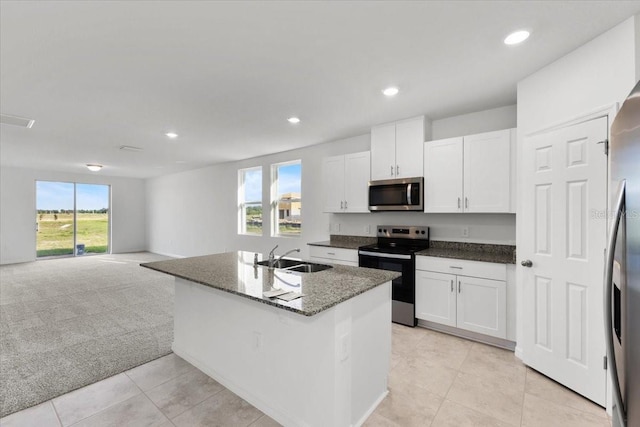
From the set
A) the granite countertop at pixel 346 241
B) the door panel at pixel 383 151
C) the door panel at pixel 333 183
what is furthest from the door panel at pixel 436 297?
the door panel at pixel 333 183

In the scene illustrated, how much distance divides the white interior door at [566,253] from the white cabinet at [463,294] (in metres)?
0.28

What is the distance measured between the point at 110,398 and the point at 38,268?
6.65m

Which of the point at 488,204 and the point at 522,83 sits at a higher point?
the point at 522,83

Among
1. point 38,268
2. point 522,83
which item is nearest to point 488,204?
point 522,83

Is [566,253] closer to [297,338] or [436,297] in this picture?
[436,297]

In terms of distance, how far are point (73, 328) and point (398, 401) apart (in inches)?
141

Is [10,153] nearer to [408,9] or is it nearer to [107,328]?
[107,328]

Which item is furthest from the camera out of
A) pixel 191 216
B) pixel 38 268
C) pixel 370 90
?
pixel 191 216

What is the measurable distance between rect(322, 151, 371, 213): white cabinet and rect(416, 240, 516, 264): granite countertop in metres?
1.01

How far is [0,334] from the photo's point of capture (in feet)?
10.3

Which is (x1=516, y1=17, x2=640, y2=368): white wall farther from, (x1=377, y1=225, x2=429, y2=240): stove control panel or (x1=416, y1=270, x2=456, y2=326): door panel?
(x1=377, y1=225, x2=429, y2=240): stove control panel

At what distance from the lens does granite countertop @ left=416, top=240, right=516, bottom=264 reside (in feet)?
9.60

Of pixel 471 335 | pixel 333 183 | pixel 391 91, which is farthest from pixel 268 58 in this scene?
pixel 471 335

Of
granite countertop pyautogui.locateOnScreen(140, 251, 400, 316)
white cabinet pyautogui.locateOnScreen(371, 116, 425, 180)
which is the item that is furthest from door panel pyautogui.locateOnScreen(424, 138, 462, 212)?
granite countertop pyautogui.locateOnScreen(140, 251, 400, 316)
